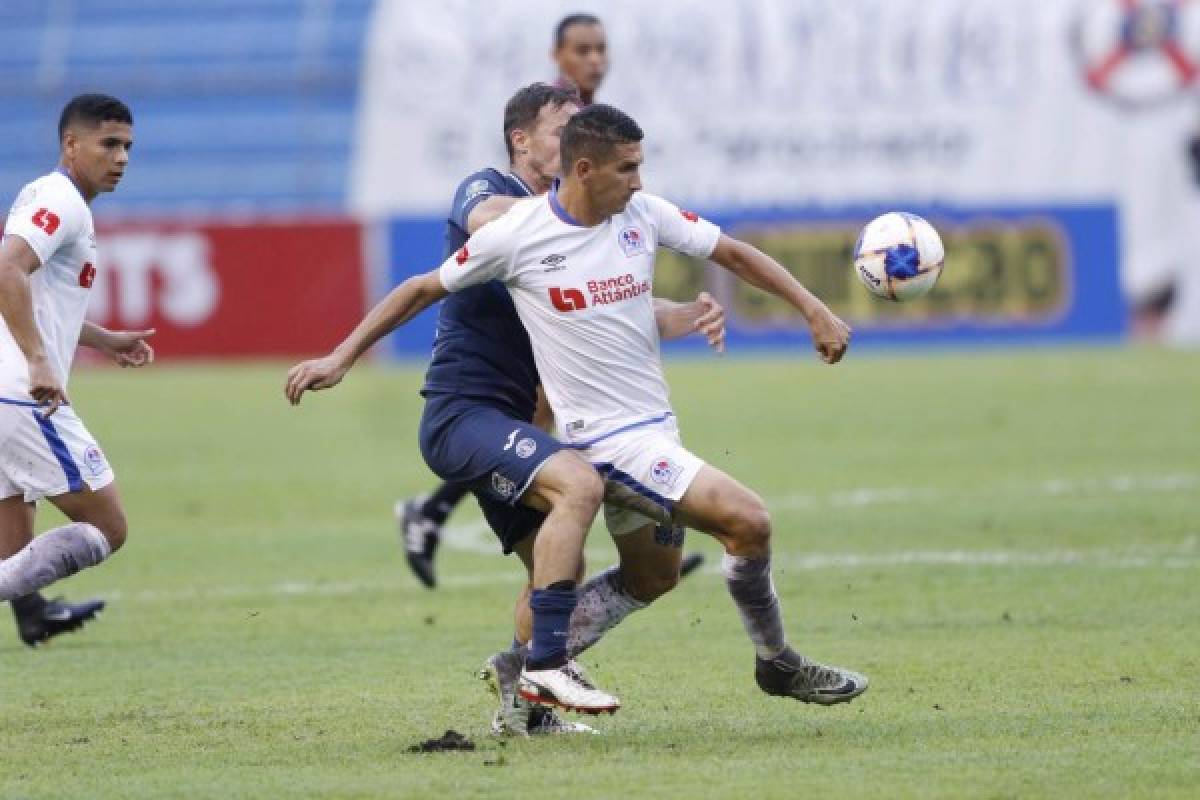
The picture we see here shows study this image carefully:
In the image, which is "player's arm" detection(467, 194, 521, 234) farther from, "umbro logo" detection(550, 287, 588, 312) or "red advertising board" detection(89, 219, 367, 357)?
"red advertising board" detection(89, 219, 367, 357)

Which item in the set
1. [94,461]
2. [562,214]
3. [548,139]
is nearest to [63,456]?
[94,461]

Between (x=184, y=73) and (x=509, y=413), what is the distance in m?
28.0

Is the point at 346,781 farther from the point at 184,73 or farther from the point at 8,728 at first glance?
the point at 184,73

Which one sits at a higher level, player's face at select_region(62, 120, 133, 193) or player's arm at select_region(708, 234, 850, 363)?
player's face at select_region(62, 120, 133, 193)

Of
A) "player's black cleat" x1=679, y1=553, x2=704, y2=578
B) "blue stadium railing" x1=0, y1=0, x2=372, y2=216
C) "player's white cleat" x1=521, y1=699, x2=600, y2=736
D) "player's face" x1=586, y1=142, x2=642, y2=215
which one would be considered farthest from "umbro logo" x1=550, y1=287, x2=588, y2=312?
"blue stadium railing" x1=0, y1=0, x2=372, y2=216

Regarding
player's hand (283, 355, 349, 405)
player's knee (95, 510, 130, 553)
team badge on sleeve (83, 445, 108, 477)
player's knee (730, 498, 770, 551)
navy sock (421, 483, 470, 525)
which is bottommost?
navy sock (421, 483, 470, 525)

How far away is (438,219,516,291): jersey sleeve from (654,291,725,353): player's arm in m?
0.58

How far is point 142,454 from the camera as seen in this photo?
19.1 metres

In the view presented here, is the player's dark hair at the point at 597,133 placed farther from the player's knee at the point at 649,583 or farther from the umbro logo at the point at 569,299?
the player's knee at the point at 649,583

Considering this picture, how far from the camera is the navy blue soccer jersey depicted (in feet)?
25.6

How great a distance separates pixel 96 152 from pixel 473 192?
1637 mm

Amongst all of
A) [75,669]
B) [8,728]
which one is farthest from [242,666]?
[8,728]

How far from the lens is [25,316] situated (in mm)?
8141

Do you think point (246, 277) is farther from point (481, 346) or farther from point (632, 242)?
point (632, 242)
